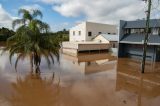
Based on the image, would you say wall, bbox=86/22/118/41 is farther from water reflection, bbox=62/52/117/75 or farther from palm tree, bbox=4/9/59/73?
palm tree, bbox=4/9/59/73

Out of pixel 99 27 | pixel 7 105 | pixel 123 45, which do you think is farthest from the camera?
pixel 99 27

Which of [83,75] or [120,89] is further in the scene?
[83,75]

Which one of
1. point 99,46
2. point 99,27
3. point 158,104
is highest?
point 99,27

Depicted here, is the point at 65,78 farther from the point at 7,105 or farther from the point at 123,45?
the point at 123,45

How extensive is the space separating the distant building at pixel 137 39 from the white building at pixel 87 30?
12.7 metres

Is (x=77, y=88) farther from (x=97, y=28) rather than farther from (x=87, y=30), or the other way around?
(x=97, y=28)

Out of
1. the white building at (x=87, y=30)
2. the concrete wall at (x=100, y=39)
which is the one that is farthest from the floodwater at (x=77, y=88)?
the white building at (x=87, y=30)

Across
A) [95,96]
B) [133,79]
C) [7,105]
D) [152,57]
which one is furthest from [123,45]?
[7,105]

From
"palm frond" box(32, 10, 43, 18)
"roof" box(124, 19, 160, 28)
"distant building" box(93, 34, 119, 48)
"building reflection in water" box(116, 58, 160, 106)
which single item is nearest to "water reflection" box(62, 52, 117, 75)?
"building reflection in water" box(116, 58, 160, 106)

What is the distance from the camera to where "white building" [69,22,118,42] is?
3909 cm

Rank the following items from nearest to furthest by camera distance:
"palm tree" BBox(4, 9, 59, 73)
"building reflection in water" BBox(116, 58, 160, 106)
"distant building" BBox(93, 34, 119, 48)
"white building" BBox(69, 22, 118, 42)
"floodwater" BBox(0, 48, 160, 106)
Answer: "floodwater" BBox(0, 48, 160, 106), "building reflection in water" BBox(116, 58, 160, 106), "palm tree" BBox(4, 9, 59, 73), "distant building" BBox(93, 34, 119, 48), "white building" BBox(69, 22, 118, 42)

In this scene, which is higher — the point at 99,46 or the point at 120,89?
the point at 99,46

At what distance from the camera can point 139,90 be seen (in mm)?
12594

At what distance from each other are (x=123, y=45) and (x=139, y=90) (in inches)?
620
